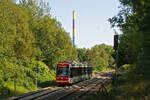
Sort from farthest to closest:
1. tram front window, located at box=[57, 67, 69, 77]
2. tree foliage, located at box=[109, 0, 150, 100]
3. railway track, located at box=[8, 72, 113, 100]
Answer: tram front window, located at box=[57, 67, 69, 77] → railway track, located at box=[8, 72, 113, 100] → tree foliage, located at box=[109, 0, 150, 100]

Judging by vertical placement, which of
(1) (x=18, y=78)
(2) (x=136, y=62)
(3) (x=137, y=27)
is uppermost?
(3) (x=137, y=27)

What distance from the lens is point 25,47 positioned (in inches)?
1008

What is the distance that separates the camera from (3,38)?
19.2 metres

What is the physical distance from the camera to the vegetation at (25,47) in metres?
20.7

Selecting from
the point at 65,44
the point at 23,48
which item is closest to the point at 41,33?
the point at 65,44

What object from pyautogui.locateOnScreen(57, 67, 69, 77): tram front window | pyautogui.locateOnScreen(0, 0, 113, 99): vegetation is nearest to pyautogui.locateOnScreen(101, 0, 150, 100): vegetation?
pyautogui.locateOnScreen(0, 0, 113, 99): vegetation

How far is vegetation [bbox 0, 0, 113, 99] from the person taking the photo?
20.7 meters

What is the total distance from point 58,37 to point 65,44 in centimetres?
213

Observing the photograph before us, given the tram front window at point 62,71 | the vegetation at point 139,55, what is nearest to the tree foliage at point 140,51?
the vegetation at point 139,55

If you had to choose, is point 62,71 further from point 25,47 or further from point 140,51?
point 140,51

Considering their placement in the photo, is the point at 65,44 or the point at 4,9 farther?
the point at 65,44

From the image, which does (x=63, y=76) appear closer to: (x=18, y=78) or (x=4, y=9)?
(x=18, y=78)

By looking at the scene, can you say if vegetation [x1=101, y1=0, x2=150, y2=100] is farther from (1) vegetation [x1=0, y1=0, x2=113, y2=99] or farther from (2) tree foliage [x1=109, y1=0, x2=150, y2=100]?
(1) vegetation [x1=0, y1=0, x2=113, y2=99]

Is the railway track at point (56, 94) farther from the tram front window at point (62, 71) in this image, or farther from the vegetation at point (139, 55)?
the vegetation at point (139, 55)
